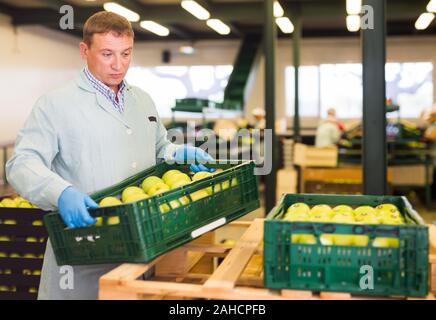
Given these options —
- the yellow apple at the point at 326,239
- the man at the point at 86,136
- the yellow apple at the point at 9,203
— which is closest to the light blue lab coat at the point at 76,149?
the man at the point at 86,136

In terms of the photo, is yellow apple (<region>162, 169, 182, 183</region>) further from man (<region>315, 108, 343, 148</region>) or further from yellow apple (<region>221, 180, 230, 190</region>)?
man (<region>315, 108, 343, 148</region>)

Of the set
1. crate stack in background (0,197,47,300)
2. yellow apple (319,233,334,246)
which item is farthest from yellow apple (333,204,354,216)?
crate stack in background (0,197,47,300)

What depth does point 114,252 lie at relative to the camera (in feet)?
6.28

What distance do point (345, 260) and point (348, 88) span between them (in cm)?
1438

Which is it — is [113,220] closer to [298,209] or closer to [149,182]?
[149,182]

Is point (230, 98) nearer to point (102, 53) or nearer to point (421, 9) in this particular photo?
point (421, 9)

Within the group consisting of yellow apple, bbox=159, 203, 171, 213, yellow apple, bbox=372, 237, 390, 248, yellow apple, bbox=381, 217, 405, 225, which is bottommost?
yellow apple, bbox=372, 237, 390, 248

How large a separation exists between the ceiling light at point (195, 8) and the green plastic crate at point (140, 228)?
21.9 feet

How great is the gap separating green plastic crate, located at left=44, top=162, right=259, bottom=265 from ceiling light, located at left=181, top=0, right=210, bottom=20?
263 inches

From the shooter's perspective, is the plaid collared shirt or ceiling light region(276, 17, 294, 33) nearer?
the plaid collared shirt

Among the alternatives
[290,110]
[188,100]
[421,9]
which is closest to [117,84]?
[188,100]

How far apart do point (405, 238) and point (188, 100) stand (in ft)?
24.2

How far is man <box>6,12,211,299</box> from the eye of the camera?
2.12m

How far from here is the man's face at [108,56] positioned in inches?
86.5
